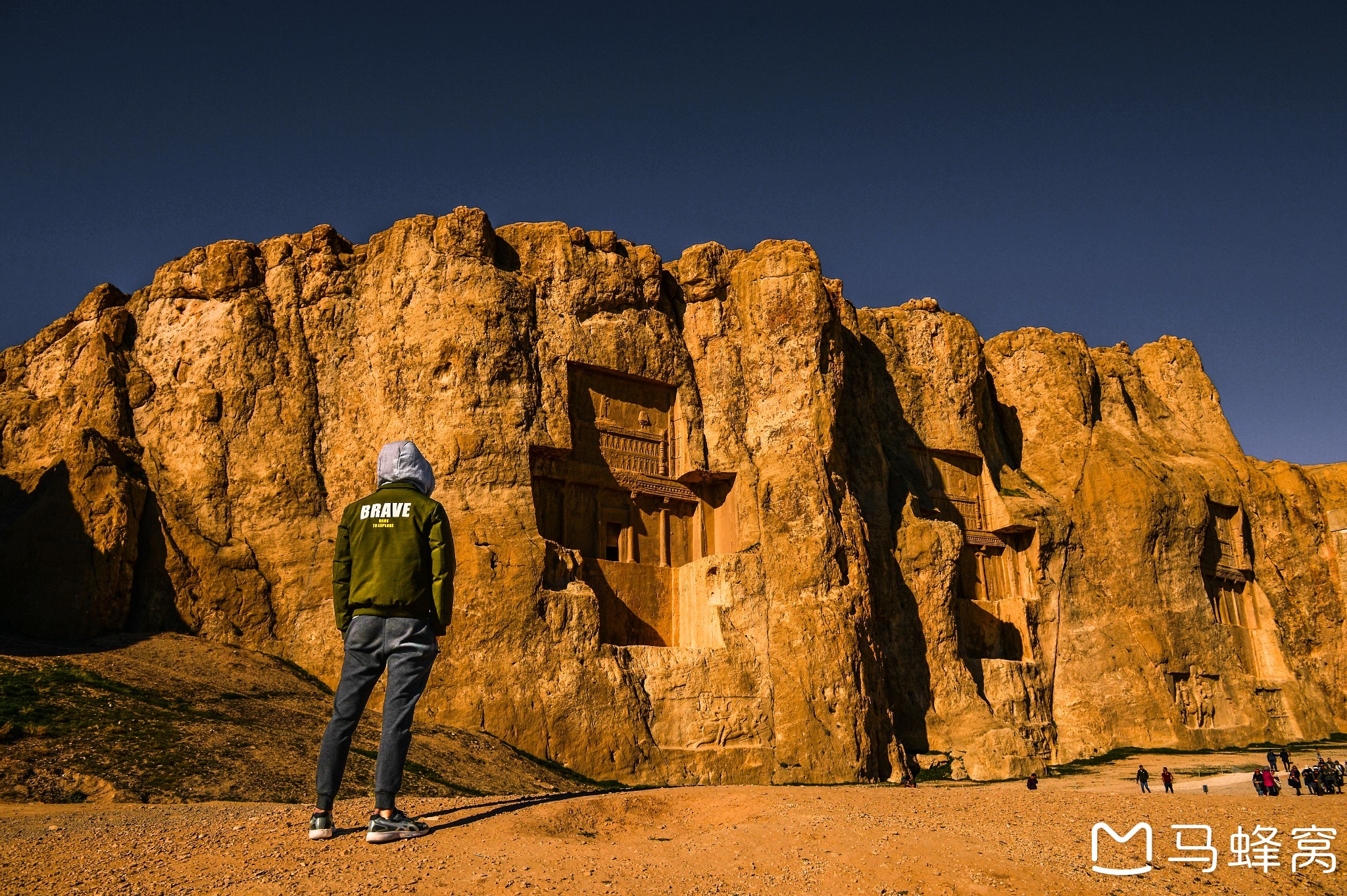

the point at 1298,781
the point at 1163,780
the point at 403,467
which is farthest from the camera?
the point at 1163,780

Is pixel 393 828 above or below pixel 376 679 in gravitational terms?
below

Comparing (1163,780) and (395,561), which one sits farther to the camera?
(1163,780)

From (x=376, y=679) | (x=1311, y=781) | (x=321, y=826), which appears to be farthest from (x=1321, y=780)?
(x=321, y=826)

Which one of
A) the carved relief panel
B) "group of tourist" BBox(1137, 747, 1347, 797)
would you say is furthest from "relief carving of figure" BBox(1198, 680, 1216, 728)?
the carved relief panel

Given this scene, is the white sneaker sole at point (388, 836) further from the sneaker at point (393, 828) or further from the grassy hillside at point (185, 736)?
the grassy hillside at point (185, 736)

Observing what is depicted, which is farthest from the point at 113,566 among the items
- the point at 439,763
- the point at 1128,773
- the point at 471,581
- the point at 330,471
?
the point at 1128,773

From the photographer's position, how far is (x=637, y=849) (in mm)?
6652

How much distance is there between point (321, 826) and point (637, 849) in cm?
195

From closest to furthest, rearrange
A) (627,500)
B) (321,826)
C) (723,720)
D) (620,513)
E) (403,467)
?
(321,826) < (403,467) < (723,720) < (620,513) < (627,500)

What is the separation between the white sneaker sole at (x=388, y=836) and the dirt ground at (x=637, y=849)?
71mm

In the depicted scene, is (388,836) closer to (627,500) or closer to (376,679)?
(376,679)

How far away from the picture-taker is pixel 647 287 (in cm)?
2745

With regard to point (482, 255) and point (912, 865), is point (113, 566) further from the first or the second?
point (912, 865)

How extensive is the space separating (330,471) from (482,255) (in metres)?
6.22
